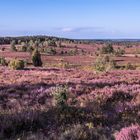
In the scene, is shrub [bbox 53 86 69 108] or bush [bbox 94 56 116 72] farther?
bush [bbox 94 56 116 72]

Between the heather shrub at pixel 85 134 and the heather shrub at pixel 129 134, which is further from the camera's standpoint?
A: the heather shrub at pixel 85 134

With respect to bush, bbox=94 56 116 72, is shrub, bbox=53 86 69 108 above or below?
above

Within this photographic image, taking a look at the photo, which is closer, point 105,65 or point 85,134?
point 85,134

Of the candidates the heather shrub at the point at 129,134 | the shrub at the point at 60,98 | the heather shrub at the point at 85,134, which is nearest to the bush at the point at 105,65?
the shrub at the point at 60,98

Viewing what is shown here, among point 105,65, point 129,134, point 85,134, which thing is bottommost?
point 105,65

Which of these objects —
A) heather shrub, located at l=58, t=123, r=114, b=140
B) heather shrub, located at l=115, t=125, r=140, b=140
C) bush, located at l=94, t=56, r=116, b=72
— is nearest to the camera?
heather shrub, located at l=115, t=125, r=140, b=140

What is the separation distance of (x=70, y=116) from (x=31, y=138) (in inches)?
108

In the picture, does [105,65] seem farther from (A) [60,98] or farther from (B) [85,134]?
(B) [85,134]

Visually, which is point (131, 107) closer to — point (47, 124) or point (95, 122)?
point (95, 122)

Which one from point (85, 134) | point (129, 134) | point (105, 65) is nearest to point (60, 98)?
point (85, 134)

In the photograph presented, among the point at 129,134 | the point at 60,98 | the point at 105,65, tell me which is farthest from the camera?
the point at 105,65

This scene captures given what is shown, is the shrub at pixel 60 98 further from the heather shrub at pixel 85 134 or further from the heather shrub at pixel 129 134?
the heather shrub at pixel 129 134

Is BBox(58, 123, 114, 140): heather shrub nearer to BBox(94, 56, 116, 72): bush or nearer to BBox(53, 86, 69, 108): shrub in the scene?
BBox(53, 86, 69, 108): shrub

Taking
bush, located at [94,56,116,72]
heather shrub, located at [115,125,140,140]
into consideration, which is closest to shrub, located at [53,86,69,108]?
heather shrub, located at [115,125,140,140]
